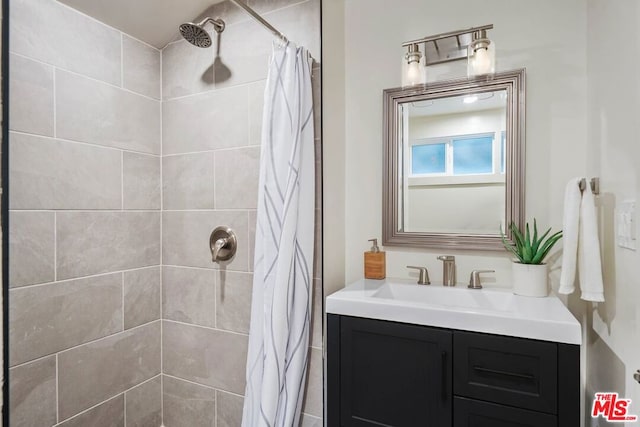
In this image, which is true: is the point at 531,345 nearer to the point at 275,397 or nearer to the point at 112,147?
the point at 275,397

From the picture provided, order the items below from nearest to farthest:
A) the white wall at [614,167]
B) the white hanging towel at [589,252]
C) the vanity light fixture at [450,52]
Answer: the white wall at [614,167], the white hanging towel at [589,252], the vanity light fixture at [450,52]

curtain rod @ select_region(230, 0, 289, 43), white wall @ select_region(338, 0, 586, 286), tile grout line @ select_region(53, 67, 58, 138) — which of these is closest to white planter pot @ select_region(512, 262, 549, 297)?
white wall @ select_region(338, 0, 586, 286)

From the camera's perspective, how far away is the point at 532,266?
1.21 metres

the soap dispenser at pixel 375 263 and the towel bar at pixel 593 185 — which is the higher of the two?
the towel bar at pixel 593 185

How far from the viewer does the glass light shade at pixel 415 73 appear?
145cm

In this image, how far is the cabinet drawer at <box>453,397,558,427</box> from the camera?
3.11 feet

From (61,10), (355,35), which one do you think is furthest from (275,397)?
(355,35)

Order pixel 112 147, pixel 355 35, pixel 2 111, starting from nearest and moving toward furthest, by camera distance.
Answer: pixel 2 111
pixel 112 147
pixel 355 35

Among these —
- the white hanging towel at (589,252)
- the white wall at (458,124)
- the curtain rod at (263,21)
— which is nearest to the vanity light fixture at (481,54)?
the white wall at (458,124)

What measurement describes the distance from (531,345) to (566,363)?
0.09 metres

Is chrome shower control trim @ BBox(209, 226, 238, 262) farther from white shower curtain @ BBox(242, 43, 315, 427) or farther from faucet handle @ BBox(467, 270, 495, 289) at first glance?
faucet handle @ BBox(467, 270, 495, 289)

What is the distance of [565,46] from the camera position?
1247 millimetres

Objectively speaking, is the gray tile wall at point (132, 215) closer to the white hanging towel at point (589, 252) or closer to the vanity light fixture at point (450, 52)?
the vanity light fixture at point (450, 52)

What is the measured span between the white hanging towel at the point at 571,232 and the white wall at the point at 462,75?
171mm
